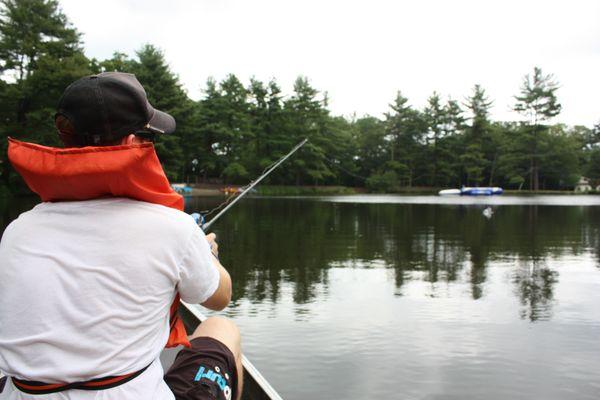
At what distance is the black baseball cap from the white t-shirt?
0.65 ft

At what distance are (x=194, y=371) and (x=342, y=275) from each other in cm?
641

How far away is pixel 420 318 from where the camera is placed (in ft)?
18.3

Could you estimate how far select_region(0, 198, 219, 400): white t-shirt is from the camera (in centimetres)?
124

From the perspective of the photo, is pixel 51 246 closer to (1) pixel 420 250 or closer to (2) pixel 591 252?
(1) pixel 420 250

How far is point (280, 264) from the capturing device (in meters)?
8.88

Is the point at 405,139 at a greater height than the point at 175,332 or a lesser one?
greater

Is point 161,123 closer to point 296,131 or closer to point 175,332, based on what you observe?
point 175,332

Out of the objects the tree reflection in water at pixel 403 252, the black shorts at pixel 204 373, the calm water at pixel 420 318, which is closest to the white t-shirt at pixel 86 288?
the black shorts at pixel 204 373

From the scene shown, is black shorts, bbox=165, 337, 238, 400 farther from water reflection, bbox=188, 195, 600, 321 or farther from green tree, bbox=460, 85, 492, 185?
green tree, bbox=460, 85, 492, 185

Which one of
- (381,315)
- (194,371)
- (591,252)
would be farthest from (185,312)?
(591,252)

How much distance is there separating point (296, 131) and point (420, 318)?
47510 millimetres

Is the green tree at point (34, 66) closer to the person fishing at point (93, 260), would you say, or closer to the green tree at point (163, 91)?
the green tree at point (163, 91)

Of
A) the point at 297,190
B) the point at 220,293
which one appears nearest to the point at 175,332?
the point at 220,293

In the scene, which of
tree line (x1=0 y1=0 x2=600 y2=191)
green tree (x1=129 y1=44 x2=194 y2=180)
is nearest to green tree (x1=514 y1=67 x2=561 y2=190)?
tree line (x1=0 y1=0 x2=600 y2=191)
